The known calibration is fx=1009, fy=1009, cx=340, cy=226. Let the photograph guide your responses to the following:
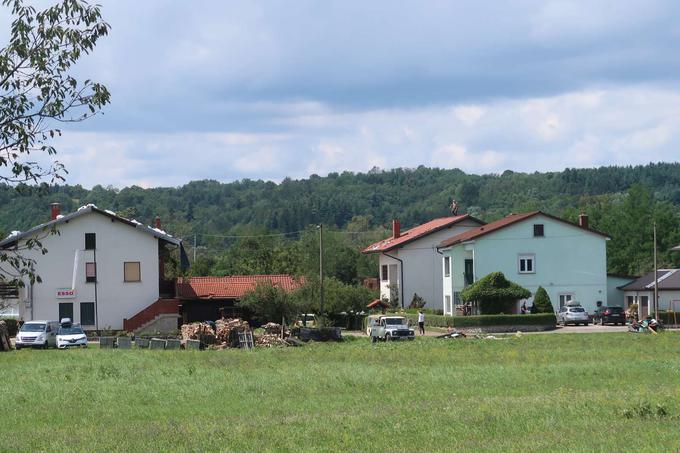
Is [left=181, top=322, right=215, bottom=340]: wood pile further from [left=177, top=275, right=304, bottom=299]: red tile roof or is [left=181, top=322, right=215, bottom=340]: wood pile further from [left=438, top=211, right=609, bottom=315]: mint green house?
[left=438, top=211, right=609, bottom=315]: mint green house

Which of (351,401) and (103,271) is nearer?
(351,401)

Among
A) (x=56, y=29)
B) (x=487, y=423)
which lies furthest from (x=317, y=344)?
(x=56, y=29)

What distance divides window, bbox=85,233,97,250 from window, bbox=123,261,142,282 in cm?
255

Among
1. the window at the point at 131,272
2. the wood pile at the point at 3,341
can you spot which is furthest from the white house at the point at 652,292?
the wood pile at the point at 3,341

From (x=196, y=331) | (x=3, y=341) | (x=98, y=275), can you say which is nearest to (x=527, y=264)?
(x=196, y=331)

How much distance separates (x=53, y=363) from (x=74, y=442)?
72.1 feet

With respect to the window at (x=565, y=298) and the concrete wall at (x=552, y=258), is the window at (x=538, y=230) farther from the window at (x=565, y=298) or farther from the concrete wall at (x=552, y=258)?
the window at (x=565, y=298)

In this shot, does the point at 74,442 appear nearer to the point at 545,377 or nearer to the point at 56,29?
the point at 56,29

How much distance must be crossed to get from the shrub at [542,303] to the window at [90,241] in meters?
31.0

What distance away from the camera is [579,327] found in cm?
6662

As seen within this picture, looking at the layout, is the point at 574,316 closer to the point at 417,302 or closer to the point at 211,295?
the point at 417,302

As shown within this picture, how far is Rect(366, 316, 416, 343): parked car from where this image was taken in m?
54.6

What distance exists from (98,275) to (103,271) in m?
0.45

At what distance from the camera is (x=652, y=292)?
7375cm
